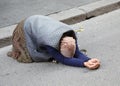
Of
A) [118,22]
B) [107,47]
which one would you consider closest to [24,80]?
[107,47]

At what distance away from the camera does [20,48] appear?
481 cm

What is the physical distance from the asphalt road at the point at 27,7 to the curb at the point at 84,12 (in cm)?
20

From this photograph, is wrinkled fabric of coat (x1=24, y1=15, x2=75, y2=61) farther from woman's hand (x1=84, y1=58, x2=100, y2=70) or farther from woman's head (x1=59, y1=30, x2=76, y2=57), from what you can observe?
woman's hand (x1=84, y1=58, x2=100, y2=70)

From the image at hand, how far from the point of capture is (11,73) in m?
4.51

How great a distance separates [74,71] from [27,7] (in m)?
2.99

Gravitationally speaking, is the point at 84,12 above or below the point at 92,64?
below

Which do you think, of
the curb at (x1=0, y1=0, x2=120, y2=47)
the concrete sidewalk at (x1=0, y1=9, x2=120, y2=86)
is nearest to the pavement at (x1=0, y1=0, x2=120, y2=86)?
the concrete sidewalk at (x1=0, y1=9, x2=120, y2=86)

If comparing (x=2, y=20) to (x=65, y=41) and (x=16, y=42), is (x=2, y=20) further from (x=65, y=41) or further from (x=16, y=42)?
(x=65, y=41)

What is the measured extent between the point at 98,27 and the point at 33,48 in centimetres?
170

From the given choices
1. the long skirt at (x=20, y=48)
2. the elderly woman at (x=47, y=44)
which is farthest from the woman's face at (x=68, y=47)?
the long skirt at (x=20, y=48)

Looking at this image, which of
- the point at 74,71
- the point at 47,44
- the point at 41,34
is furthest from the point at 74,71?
the point at 41,34

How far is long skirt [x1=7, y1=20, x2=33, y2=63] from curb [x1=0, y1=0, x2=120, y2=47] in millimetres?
1004

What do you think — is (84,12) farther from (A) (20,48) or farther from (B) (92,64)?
(B) (92,64)

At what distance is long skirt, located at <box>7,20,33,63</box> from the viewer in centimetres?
473
